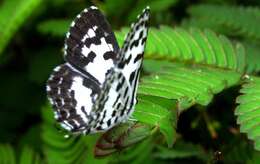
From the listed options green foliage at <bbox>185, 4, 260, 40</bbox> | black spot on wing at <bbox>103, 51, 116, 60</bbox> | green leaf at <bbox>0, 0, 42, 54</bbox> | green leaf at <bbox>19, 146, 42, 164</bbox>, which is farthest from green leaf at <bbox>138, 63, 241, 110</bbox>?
green leaf at <bbox>0, 0, 42, 54</bbox>

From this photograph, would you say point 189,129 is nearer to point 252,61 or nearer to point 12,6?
point 252,61

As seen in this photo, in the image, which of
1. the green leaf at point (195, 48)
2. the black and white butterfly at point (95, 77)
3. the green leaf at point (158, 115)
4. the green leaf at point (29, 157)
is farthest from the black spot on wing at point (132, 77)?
the green leaf at point (29, 157)

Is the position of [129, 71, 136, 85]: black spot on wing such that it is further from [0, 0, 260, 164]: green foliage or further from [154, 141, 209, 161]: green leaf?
[154, 141, 209, 161]: green leaf

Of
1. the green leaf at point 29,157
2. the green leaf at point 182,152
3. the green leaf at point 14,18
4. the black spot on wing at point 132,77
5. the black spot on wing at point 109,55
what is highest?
the green leaf at point 14,18

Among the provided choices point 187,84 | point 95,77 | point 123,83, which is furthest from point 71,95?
point 187,84

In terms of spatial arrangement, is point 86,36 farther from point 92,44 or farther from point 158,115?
point 158,115

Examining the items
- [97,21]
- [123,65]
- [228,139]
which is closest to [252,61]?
[228,139]

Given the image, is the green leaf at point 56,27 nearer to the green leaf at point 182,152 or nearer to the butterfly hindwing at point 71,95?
the green leaf at point 182,152
